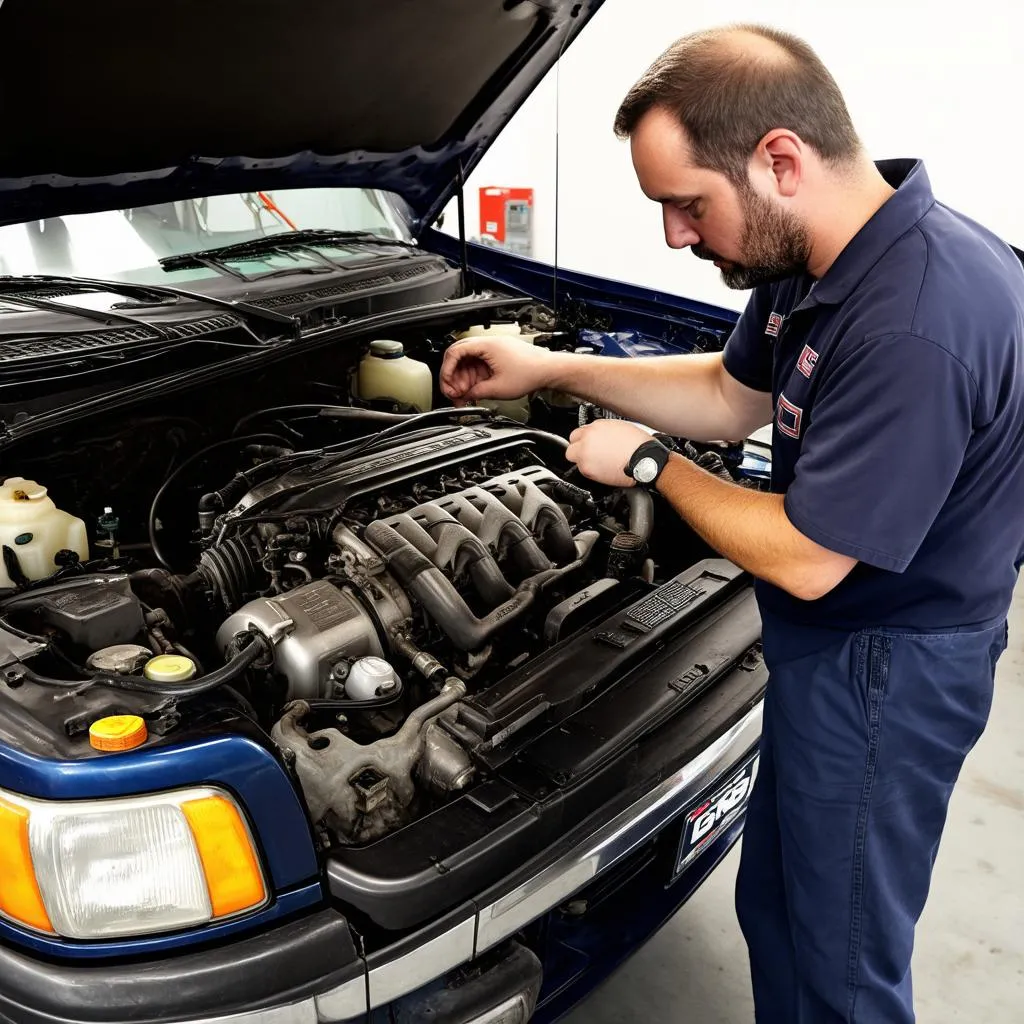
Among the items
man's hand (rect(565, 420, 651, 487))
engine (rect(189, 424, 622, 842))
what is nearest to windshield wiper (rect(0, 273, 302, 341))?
engine (rect(189, 424, 622, 842))

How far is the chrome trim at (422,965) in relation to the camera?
1.01 metres

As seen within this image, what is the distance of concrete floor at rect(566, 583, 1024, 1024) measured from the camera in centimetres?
176

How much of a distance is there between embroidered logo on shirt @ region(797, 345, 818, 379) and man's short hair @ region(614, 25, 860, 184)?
24 centimetres

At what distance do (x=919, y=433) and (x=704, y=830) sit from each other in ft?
2.43

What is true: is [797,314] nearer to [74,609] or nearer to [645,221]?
[74,609]

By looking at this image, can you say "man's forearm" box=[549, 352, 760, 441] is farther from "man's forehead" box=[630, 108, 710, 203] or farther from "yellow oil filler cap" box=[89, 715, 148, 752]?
"yellow oil filler cap" box=[89, 715, 148, 752]

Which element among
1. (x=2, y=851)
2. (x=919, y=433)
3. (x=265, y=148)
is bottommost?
(x=2, y=851)

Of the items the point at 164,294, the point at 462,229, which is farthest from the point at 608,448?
the point at 462,229

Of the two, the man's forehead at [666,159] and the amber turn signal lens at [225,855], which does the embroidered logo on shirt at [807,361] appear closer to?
the man's forehead at [666,159]

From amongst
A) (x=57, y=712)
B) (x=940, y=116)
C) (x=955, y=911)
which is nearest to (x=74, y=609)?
(x=57, y=712)

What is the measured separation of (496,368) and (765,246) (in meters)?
0.69

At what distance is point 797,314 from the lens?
1284 millimetres

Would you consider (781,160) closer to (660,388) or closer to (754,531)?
(754,531)

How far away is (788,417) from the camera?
130 cm
